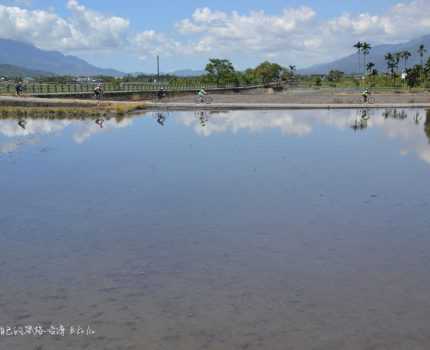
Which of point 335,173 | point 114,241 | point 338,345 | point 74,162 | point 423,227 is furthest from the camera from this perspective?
point 74,162

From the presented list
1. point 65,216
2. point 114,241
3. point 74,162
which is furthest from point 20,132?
point 114,241

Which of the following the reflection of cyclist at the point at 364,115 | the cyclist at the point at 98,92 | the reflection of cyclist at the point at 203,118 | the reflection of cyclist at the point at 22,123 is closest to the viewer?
the reflection of cyclist at the point at 22,123

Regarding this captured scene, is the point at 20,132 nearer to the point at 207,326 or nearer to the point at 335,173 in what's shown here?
the point at 335,173

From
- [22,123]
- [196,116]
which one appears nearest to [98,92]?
[196,116]

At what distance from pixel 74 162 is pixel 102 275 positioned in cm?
1285

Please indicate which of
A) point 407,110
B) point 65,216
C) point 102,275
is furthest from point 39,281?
point 407,110

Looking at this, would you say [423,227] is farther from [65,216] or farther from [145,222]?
[65,216]

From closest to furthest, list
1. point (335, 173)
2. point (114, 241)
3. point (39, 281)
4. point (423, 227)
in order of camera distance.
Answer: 1. point (39, 281)
2. point (114, 241)
3. point (423, 227)
4. point (335, 173)

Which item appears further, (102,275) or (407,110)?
(407,110)

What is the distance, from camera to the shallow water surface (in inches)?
297

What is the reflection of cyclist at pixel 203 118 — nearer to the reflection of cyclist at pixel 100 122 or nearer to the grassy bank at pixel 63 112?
the grassy bank at pixel 63 112

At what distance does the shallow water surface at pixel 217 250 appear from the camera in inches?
297

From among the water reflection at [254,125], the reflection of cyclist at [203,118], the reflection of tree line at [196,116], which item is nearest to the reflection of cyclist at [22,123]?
the water reflection at [254,125]

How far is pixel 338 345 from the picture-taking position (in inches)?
278
